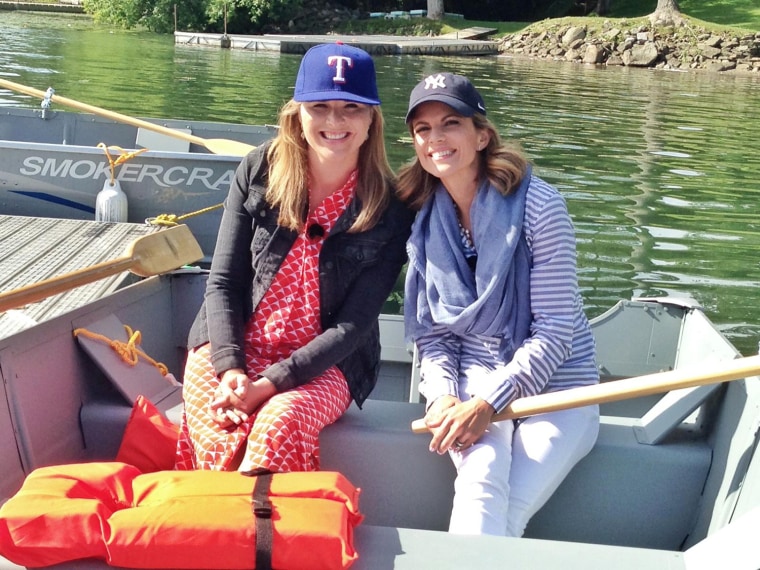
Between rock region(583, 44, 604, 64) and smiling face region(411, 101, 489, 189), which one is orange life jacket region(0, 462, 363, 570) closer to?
smiling face region(411, 101, 489, 189)

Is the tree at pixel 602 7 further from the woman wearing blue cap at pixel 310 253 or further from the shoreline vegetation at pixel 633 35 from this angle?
the woman wearing blue cap at pixel 310 253

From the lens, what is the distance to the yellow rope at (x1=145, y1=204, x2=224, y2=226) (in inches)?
235

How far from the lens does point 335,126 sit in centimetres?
237

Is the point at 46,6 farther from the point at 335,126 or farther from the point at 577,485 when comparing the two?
the point at 577,485

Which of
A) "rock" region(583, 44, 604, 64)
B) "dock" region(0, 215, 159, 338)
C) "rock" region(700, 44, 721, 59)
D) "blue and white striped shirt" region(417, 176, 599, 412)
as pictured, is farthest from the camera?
"rock" region(583, 44, 604, 64)

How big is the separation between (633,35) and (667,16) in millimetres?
1885

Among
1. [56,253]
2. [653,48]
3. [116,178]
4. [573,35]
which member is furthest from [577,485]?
[573,35]

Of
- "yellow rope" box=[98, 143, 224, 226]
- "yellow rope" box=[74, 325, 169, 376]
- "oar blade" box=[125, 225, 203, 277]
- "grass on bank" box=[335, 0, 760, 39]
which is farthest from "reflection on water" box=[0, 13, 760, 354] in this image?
"grass on bank" box=[335, 0, 760, 39]

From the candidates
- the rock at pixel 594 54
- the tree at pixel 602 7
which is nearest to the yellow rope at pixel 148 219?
the rock at pixel 594 54

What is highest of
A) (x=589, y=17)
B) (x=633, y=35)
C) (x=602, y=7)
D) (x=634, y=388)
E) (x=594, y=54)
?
(x=602, y=7)

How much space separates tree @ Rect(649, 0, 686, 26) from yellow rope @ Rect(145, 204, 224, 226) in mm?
24342

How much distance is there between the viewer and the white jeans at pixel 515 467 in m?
2.05

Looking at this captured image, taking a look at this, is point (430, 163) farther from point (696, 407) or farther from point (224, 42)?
point (224, 42)

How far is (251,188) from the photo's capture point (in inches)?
96.7
